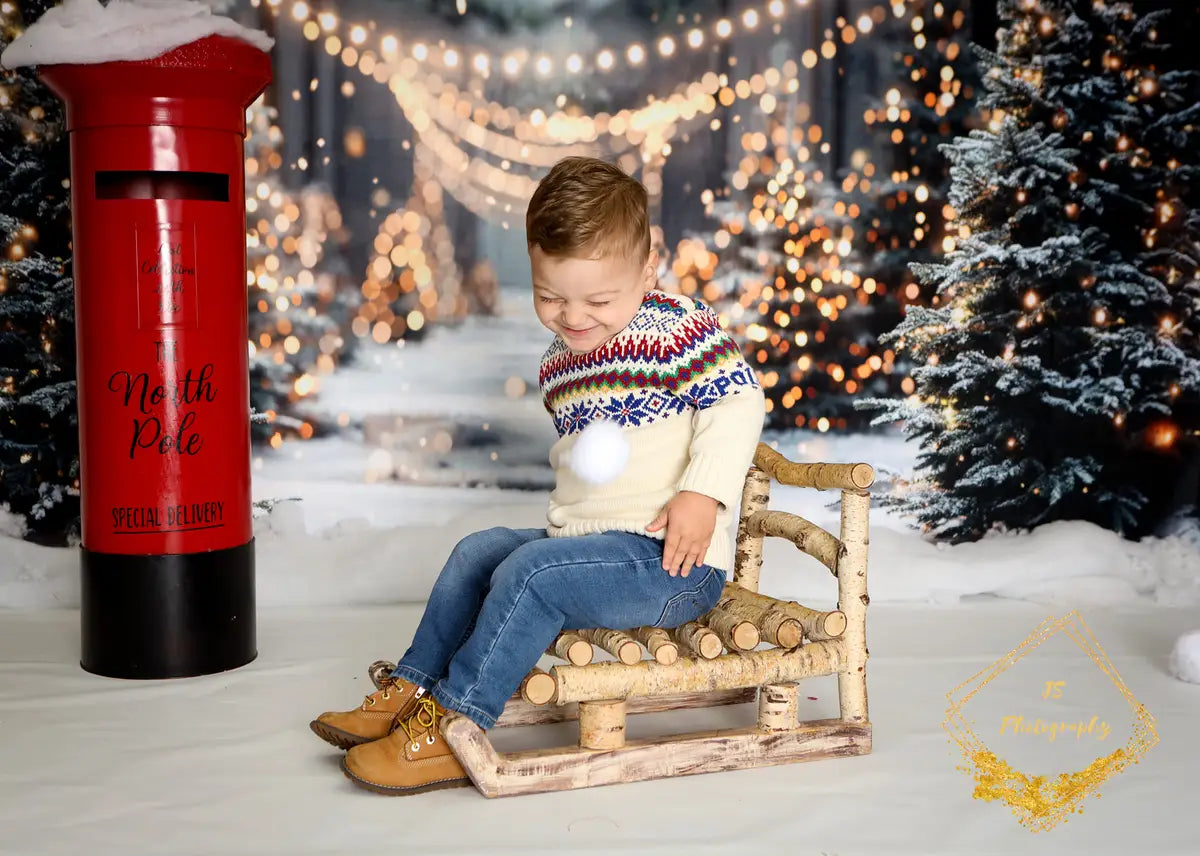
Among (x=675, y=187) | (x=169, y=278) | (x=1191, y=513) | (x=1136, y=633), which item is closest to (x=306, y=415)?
(x=169, y=278)

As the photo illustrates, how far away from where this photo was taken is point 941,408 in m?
4.13

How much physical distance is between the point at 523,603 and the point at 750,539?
2.38ft

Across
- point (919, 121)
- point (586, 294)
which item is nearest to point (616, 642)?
point (586, 294)

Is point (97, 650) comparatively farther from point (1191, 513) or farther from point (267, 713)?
point (1191, 513)

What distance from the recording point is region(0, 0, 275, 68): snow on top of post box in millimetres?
2775

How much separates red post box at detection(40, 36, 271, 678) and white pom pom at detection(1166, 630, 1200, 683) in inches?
86.7

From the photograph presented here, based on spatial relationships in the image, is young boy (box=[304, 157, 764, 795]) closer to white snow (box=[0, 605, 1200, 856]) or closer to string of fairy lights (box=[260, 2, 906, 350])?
white snow (box=[0, 605, 1200, 856])

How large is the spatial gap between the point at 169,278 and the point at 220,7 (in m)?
1.29

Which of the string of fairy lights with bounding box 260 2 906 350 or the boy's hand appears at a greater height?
the string of fairy lights with bounding box 260 2 906 350

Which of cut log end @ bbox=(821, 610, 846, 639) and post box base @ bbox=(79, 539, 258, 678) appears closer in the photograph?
cut log end @ bbox=(821, 610, 846, 639)

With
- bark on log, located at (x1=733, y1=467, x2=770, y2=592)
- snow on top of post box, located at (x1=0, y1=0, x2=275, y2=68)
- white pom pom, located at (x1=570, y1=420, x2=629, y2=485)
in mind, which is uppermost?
snow on top of post box, located at (x1=0, y1=0, x2=275, y2=68)

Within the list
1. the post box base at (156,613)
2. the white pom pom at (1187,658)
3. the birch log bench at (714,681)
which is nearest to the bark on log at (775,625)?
the birch log bench at (714,681)

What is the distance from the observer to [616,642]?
2.23 m

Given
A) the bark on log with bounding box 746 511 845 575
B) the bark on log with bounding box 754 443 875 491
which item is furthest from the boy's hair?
the bark on log with bounding box 746 511 845 575
